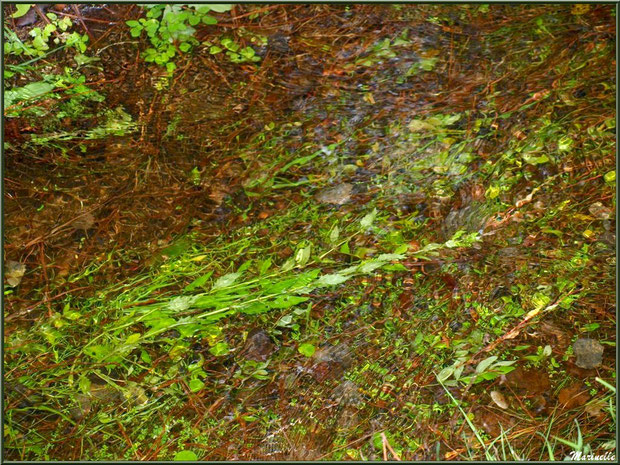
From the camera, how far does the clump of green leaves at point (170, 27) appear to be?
223 centimetres

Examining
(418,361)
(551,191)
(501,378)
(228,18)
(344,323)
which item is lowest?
(501,378)

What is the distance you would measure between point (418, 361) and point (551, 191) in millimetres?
984

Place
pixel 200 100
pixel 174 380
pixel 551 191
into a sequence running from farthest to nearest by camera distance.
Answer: pixel 200 100
pixel 551 191
pixel 174 380

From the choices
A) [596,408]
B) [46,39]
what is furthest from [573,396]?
Answer: [46,39]

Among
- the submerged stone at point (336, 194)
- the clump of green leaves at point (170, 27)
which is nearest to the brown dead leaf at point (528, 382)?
the submerged stone at point (336, 194)

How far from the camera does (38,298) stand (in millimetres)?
2049

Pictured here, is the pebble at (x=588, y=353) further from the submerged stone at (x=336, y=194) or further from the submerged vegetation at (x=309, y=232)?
the submerged stone at (x=336, y=194)


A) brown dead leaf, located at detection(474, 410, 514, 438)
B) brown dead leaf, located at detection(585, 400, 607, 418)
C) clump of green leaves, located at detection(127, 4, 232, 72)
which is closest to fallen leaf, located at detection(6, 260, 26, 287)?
clump of green leaves, located at detection(127, 4, 232, 72)

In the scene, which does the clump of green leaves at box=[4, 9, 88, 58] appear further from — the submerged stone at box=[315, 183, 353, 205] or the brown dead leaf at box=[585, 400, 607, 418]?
the brown dead leaf at box=[585, 400, 607, 418]

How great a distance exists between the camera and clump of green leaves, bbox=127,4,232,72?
2.23 metres

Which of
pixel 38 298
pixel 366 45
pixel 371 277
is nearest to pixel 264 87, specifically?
pixel 366 45

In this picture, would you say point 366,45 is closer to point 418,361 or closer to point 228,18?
point 228,18

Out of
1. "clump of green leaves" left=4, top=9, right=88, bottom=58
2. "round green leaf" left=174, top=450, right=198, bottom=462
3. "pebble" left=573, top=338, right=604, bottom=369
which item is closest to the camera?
"round green leaf" left=174, top=450, right=198, bottom=462

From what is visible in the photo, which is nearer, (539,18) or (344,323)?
(344,323)
